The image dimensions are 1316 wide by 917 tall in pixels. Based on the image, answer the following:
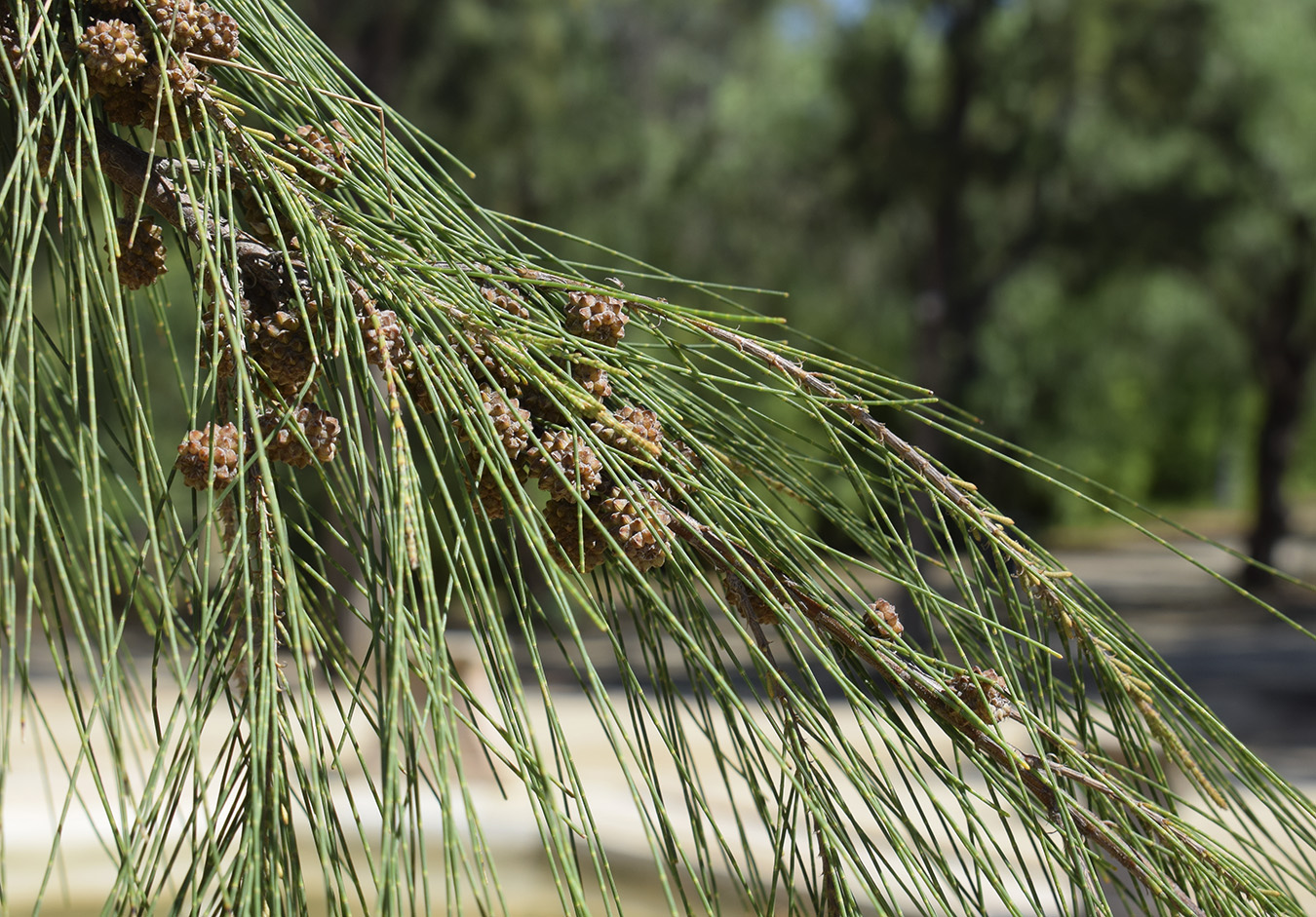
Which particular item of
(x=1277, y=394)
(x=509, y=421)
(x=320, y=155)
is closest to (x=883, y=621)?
(x=509, y=421)

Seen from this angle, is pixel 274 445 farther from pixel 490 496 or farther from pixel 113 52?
pixel 113 52

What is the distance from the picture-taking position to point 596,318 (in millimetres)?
869

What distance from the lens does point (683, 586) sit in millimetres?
881

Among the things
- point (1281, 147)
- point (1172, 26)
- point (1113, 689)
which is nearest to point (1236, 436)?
point (1281, 147)

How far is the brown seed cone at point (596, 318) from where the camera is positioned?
87cm

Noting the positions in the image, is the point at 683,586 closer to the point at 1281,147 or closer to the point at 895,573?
the point at 895,573

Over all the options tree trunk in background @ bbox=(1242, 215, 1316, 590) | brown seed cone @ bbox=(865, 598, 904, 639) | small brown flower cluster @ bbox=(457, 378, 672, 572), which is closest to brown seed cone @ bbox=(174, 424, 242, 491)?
small brown flower cluster @ bbox=(457, 378, 672, 572)

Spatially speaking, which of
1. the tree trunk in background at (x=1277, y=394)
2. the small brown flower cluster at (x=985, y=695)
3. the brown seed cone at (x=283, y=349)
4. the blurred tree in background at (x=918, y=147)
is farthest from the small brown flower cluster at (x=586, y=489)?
the tree trunk in background at (x=1277, y=394)

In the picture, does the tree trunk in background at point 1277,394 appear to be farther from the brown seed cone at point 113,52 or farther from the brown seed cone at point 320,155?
the brown seed cone at point 113,52

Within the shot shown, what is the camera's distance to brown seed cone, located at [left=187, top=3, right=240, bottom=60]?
0.83m

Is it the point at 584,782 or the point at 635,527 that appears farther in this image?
the point at 584,782

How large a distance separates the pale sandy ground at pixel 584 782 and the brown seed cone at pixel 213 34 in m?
0.46

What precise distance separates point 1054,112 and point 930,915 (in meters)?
10.0

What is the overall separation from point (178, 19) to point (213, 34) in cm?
3
